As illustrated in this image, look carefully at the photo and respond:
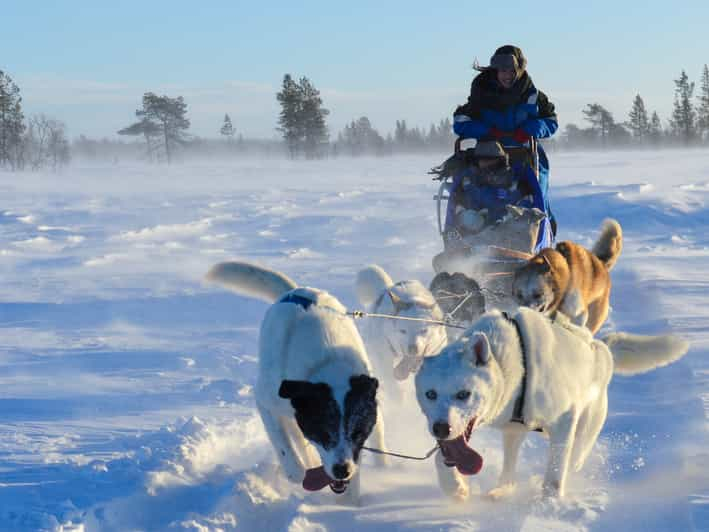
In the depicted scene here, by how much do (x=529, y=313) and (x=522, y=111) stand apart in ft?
9.41

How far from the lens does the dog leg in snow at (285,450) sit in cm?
396

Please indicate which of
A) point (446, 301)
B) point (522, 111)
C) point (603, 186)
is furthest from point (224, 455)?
point (603, 186)

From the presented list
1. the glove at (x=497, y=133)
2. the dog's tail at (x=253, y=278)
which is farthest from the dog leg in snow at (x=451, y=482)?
the glove at (x=497, y=133)

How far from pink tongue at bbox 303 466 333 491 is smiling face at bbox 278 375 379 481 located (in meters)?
0.09

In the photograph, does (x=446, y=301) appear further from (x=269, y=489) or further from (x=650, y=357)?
(x=269, y=489)

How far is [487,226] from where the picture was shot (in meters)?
5.92

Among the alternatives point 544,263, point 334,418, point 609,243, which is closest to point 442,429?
point 334,418

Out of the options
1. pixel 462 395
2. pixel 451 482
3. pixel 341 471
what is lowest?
pixel 451 482

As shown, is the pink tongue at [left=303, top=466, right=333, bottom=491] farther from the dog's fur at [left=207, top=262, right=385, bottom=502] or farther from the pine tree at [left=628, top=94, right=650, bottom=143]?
the pine tree at [left=628, top=94, right=650, bottom=143]

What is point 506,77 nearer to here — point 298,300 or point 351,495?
point 298,300

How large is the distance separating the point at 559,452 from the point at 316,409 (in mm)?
1306

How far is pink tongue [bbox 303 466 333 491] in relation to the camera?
3.58 m

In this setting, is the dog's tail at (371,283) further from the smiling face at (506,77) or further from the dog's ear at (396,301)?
the smiling face at (506,77)

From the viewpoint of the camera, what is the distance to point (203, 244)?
47.9 feet
